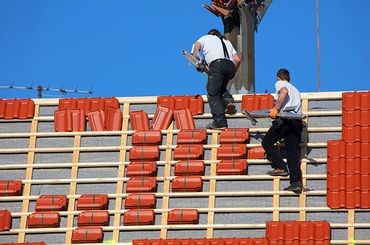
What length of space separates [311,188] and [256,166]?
110cm

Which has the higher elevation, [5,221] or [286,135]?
[286,135]

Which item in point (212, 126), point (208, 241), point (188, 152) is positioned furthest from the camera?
point (212, 126)

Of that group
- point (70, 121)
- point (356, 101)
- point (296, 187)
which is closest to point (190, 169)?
point (296, 187)

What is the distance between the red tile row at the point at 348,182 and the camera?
17.8 meters

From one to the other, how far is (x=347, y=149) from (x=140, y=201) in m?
3.71

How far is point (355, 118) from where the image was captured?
18609mm

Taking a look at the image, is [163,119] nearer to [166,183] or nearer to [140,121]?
[140,121]

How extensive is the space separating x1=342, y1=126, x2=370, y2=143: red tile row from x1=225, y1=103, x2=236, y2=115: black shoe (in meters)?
2.05

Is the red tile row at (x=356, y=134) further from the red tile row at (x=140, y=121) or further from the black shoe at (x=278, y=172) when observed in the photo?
the red tile row at (x=140, y=121)

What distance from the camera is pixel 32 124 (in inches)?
782

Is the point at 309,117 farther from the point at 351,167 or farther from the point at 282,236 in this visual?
the point at 282,236

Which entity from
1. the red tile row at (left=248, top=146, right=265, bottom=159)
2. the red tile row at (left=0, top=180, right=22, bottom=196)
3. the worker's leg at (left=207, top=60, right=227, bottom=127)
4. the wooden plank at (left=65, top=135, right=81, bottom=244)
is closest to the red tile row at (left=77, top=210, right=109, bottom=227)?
the wooden plank at (left=65, top=135, right=81, bottom=244)

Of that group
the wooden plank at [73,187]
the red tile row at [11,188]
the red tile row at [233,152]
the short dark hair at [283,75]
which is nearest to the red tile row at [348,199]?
the red tile row at [233,152]

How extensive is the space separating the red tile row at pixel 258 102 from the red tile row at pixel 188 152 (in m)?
1.21
